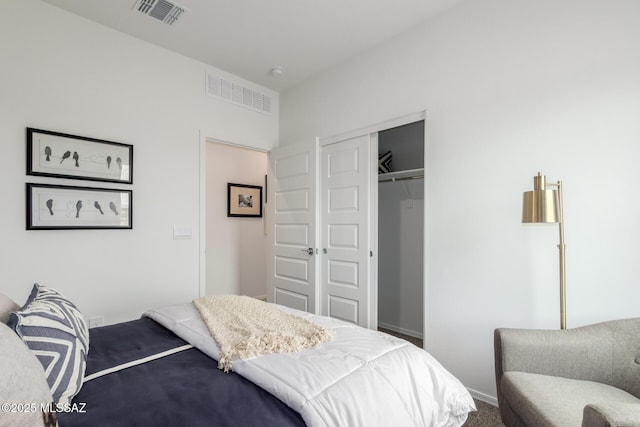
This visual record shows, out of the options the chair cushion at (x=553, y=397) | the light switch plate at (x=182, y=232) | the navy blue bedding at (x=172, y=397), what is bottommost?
the chair cushion at (x=553, y=397)

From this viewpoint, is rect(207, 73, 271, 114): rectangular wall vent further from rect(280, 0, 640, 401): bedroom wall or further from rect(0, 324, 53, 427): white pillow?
rect(0, 324, 53, 427): white pillow

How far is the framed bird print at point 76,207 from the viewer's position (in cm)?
223

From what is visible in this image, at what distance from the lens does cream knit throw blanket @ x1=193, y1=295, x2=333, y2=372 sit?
1294mm

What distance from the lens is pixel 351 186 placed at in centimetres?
300

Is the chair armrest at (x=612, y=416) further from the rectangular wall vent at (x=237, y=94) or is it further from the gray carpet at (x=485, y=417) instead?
the rectangular wall vent at (x=237, y=94)

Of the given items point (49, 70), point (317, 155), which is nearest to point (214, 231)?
point (317, 155)

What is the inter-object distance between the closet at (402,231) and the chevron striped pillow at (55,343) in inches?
115

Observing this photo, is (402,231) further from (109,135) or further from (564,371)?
(109,135)

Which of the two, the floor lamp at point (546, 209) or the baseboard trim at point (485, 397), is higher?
the floor lamp at point (546, 209)

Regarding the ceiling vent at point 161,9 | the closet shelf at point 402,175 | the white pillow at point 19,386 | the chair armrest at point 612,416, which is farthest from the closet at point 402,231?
the white pillow at point 19,386

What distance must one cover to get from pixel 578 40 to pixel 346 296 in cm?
252

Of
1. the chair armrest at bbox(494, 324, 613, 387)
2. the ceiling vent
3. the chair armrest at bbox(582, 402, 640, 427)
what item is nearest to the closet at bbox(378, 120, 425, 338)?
the chair armrest at bbox(494, 324, 613, 387)

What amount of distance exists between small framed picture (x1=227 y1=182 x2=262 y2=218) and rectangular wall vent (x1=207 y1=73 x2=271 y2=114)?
4.49ft

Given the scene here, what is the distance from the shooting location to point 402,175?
3359mm
